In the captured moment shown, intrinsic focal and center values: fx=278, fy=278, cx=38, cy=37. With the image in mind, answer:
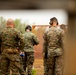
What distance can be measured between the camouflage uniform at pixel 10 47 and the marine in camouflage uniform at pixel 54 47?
15.8 inches

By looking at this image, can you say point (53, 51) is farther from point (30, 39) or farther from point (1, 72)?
point (30, 39)

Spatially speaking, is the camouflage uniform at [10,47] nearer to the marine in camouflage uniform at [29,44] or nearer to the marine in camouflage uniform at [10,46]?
the marine in camouflage uniform at [10,46]

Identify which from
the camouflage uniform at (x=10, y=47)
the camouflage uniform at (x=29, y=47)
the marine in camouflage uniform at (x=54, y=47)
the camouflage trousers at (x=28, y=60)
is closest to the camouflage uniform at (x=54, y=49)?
the marine in camouflage uniform at (x=54, y=47)

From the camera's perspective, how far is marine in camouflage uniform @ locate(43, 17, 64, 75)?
4000 millimetres

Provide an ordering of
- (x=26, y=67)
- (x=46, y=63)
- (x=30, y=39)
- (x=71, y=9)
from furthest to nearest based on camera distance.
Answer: (x=26, y=67), (x=30, y=39), (x=46, y=63), (x=71, y=9)

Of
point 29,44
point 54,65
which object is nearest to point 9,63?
point 54,65

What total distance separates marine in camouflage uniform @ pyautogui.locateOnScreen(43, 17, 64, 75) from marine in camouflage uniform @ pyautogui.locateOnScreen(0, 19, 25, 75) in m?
0.40

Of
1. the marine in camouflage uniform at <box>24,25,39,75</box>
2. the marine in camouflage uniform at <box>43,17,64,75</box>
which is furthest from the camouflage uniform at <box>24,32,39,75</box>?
the marine in camouflage uniform at <box>43,17,64,75</box>

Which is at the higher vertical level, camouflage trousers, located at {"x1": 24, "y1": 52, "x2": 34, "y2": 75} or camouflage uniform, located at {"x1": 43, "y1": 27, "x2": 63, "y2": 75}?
camouflage uniform, located at {"x1": 43, "y1": 27, "x2": 63, "y2": 75}

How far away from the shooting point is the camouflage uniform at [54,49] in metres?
4.00

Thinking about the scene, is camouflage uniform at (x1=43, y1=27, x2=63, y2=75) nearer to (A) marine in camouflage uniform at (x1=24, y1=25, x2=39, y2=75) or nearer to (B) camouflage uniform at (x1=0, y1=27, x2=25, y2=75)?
(B) camouflage uniform at (x1=0, y1=27, x2=25, y2=75)

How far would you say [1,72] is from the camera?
13.7ft

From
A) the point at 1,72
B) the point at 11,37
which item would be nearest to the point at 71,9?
the point at 11,37

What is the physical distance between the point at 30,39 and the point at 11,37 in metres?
1.36
